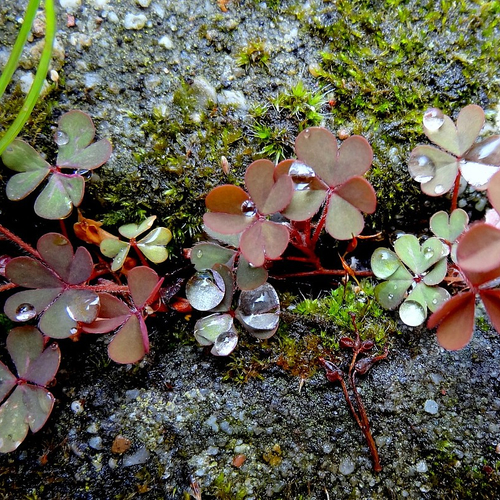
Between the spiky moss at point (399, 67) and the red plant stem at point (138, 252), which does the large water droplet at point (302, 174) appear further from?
the red plant stem at point (138, 252)

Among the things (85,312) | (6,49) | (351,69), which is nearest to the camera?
(85,312)

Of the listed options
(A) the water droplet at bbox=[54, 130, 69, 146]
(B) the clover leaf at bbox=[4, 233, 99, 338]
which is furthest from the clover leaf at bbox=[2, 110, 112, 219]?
(B) the clover leaf at bbox=[4, 233, 99, 338]

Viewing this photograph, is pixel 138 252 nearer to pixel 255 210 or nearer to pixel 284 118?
pixel 255 210

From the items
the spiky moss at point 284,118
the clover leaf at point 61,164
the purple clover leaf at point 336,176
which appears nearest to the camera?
the purple clover leaf at point 336,176

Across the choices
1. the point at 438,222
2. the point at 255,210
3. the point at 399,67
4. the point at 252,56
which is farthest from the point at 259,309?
the point at 399,67

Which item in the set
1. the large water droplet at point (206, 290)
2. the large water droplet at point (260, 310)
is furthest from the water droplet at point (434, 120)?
the large water droplet at point (206, 290)

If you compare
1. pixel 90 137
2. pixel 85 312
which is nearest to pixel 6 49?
pixel 90 137

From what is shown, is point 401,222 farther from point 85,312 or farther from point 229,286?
point 85,312

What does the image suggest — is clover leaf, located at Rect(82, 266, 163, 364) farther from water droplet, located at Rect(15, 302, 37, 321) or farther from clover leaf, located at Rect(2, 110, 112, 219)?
clover leaf, located at Rect(2, 110, 112, 219)
